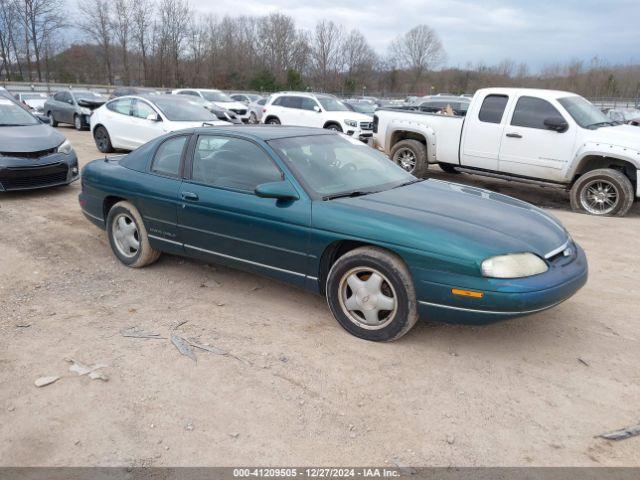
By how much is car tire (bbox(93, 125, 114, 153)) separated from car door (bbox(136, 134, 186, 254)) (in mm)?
8723

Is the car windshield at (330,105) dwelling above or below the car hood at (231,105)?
above

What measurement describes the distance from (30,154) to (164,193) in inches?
173

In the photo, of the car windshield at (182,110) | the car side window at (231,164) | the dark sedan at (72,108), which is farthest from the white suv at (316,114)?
the car side window at (231,164)

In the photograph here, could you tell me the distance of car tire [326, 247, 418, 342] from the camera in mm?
3525

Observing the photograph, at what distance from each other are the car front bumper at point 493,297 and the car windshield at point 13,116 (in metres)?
7.93

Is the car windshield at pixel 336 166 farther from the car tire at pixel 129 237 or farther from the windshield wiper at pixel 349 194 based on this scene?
the car tire at pixel 129 237

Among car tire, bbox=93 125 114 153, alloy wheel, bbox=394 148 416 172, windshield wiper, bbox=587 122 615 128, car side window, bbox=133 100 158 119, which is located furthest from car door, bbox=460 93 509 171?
car tire, bbox=93 125 114 153

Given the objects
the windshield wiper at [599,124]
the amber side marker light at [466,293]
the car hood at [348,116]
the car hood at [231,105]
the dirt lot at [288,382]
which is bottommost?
the dirt lot at [288,382]

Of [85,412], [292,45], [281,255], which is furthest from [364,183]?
[292,45]

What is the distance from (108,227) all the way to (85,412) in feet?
9.21

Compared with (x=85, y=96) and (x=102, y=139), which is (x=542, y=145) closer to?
(x=102, y=139)

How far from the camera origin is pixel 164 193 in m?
4.75

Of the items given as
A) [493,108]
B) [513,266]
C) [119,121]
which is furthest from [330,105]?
[513,266]

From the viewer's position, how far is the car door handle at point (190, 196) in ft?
14.8
